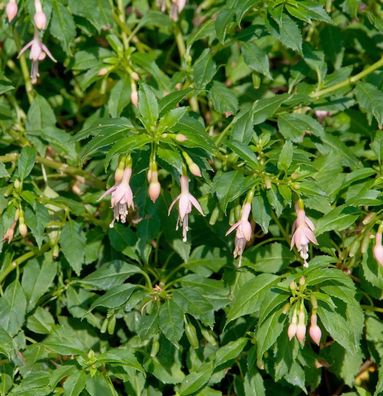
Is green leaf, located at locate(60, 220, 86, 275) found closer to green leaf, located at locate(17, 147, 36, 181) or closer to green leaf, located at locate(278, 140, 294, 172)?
green leaf, located at locate(17, 147, 36, 181)

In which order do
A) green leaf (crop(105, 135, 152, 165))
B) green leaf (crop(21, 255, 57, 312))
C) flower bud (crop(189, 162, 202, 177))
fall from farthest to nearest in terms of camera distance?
1. green leaf (crop(21, 255, 57, 312))
2. flower bud (crop(189, 162, 202, 177))
3. green leaf (crop(105, 135, 152, 165))

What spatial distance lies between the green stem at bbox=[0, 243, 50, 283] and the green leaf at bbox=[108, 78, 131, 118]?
531 mm

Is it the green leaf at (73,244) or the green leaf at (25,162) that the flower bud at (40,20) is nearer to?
the green leaf at (25,162)

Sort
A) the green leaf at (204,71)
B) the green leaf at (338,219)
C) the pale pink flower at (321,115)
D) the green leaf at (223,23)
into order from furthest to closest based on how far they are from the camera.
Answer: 1. the pale pink flower at (321,115)
2. the green leaf at (204,71)
3. the green leaf at (223,23)
4. the green leaf at (338,219)

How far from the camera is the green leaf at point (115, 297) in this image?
255 cm

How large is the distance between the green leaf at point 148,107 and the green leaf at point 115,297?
0.61m

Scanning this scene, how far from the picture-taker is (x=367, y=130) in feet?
10.2

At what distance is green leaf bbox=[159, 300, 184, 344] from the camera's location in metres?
2.45

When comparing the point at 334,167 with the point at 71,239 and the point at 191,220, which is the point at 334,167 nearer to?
the point at 191,220

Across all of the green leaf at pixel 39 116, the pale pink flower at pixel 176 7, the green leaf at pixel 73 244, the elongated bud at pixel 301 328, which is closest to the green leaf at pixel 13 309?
the green leaf at pixel 73 244

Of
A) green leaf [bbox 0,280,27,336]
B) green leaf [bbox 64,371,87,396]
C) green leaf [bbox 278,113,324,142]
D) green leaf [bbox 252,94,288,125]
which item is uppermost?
green leaf [bbox 252,94,288,125]

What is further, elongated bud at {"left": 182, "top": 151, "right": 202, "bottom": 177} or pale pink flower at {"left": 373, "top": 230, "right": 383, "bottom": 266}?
pale pink flower at {"left": 373, "top": 230, "right": 383, "bottom": 266}

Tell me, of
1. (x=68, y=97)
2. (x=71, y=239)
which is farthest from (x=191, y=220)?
(x=68, y=97)

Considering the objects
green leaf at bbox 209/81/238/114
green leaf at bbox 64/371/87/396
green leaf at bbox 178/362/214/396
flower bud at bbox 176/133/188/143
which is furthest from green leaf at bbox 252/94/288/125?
green leaf at bbox 64/371/87/396
